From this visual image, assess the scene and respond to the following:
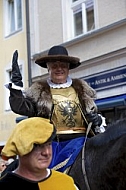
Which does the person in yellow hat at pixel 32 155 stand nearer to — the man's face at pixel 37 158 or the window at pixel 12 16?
the man's face at pixel 37 158

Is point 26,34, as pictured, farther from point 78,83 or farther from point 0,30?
point 78,83

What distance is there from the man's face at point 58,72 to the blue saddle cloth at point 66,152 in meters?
0.59

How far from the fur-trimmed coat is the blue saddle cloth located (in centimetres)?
29

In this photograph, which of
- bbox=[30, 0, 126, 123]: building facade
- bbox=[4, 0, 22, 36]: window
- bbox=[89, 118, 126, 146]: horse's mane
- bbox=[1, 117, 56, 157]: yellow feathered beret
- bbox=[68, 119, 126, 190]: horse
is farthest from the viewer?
bbox=[4, 0, 22, 36]: window

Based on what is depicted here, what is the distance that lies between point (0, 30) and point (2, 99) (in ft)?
8.03

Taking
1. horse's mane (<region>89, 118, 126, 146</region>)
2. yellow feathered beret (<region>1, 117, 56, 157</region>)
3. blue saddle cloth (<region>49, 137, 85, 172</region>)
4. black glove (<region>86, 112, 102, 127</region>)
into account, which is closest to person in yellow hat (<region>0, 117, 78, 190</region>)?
yellow feathered beret (<region>1, 117, 56, 157</region>)

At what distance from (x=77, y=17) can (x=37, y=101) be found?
9308 mm

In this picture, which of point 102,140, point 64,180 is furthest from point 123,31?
point 64,180

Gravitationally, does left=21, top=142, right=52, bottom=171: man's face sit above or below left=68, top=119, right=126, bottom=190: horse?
above

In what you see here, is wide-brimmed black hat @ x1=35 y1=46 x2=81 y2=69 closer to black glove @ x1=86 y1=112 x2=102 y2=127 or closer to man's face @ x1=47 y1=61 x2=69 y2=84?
man's face @ x1=47 y1=61 x2=69 y2=84

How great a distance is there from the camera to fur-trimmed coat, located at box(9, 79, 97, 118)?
389cm

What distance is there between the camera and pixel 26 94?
4004 millimetres

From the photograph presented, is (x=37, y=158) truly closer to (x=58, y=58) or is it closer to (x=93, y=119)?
(x=93, y=119)

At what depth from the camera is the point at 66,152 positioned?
376cm
